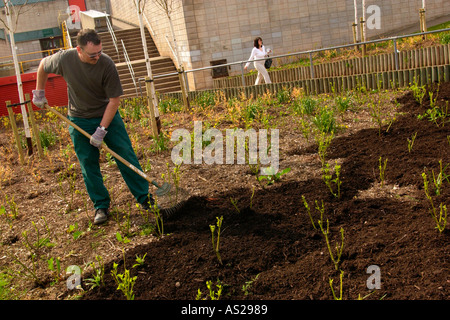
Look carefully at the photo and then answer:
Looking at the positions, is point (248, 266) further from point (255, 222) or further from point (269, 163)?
point (269, 163)

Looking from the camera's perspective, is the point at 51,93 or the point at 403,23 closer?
the point at 51,93

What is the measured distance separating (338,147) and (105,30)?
18.9 metres

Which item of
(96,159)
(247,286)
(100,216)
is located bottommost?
(247,286)

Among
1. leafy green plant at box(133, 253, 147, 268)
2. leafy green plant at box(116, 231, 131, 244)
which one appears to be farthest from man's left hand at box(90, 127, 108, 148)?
leafy green plant at box(133, 253, 147, 268)

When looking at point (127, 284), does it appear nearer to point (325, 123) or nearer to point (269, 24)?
point (325, 123)

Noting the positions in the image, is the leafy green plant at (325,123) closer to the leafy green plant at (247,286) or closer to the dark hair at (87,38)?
the dark hair at (87,38)

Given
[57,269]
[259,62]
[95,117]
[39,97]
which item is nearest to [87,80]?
[95,117]

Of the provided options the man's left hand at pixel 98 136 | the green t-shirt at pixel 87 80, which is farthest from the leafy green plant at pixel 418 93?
the man's left hand at pixel 98 136

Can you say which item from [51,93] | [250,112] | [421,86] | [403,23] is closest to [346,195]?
[250,112]

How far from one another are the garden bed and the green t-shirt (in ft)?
3.34

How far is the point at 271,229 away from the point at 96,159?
1.96m

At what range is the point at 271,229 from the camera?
3979 mm

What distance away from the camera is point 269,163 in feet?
18.6
